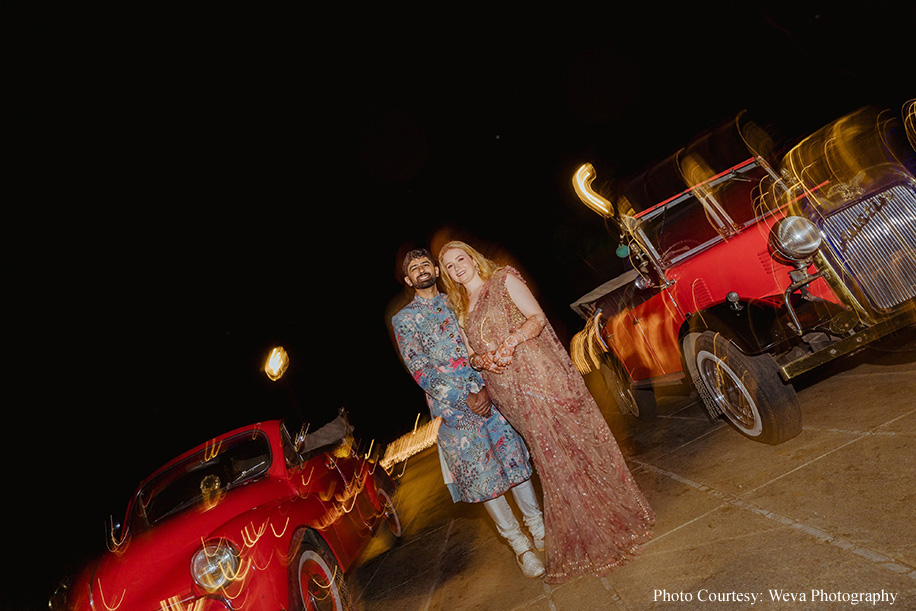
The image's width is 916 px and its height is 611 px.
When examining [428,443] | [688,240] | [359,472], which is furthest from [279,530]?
[428,443]

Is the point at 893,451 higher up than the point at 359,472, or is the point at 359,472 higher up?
the point at 359,472

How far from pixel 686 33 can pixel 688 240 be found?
11.8 m

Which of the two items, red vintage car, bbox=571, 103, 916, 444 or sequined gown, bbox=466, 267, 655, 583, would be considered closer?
sequined gown, bbox=466, 267, 655, 583

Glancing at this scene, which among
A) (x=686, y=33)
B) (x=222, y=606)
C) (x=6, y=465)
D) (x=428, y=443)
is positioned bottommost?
(x=428, y=443)

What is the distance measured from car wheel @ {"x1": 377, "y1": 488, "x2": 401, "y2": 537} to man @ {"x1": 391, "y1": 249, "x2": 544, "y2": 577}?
8.89 ft

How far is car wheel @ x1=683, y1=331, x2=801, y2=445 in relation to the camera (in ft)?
9.67

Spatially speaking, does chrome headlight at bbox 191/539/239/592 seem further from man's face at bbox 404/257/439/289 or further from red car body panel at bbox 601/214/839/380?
red car body panel at bbox 601/214/839/380

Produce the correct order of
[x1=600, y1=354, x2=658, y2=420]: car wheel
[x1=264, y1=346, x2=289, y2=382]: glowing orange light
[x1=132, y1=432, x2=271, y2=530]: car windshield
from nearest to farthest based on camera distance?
[x1=132, y1=432, x2=271, y2=530]: car windshield
[x1=600, y1=354, x2=658, y2=420]: car wheel
[x1=264, y1=346, x2=289, y2=382]: glowing orange light

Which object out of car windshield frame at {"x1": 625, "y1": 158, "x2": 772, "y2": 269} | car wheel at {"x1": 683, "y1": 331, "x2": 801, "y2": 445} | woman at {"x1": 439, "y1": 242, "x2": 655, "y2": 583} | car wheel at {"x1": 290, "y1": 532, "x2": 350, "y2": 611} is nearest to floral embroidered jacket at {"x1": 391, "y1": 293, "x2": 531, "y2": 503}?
Result: woman at {"x1": 439, "y1": 242, "x2": 655, "y2": 583}

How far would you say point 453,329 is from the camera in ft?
9.78

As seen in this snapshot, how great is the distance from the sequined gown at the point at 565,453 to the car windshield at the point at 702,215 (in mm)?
2001

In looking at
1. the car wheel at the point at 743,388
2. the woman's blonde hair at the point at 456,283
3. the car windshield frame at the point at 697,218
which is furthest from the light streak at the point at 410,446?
the car windshield frame at the point at 697,218

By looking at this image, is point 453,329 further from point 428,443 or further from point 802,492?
point 428,443

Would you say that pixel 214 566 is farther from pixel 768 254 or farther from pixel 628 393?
pixel 628 393
